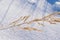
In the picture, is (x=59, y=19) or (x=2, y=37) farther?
(x=59, y=19)

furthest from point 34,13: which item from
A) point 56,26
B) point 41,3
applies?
point 56,26

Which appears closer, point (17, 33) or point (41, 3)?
point (17, 33)

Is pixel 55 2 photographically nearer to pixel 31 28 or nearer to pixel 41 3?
pixel 41 3

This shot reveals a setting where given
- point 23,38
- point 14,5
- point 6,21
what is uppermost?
point 14,5

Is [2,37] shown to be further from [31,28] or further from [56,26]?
[56,26]

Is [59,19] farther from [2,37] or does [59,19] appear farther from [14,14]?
[2,37]

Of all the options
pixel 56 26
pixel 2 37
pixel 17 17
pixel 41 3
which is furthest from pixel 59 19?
pixel 2 37

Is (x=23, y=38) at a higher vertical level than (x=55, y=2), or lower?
lower

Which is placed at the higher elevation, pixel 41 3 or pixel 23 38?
pixel 41 3
